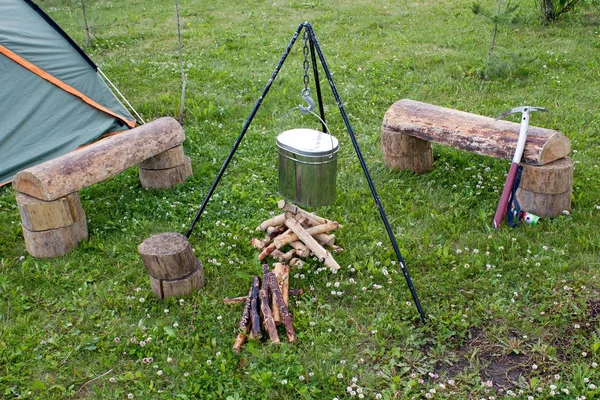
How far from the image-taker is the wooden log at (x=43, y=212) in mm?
4844

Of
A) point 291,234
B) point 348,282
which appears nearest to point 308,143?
point 291,234

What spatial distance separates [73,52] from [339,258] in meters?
4.02

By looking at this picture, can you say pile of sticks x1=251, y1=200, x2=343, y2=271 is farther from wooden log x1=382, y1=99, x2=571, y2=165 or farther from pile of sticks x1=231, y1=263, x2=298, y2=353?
wooden log x1=382, y1=99, x2=571, y2=165

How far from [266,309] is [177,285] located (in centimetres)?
72

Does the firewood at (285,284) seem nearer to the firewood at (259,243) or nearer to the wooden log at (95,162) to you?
the firewood at (259,243)

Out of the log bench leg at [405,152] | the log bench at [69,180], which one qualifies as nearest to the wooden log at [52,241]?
the log bench at [69,180]

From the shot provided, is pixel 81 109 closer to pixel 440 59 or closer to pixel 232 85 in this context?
pixel 232 85

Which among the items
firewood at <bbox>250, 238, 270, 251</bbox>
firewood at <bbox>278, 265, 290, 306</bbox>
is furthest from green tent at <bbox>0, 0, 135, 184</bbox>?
firewood at <bbox>278, 265, 290, 306</bbox>

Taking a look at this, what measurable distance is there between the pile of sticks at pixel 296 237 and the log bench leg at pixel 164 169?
1.33m

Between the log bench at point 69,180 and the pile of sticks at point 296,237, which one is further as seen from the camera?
the log bench at point 69,180

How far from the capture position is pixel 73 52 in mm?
6770

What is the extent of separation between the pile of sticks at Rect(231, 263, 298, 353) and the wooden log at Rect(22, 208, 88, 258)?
1580 mm

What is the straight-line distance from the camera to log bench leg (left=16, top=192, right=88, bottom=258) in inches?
191

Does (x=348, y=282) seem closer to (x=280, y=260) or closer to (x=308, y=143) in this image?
(x=280, y=260)
